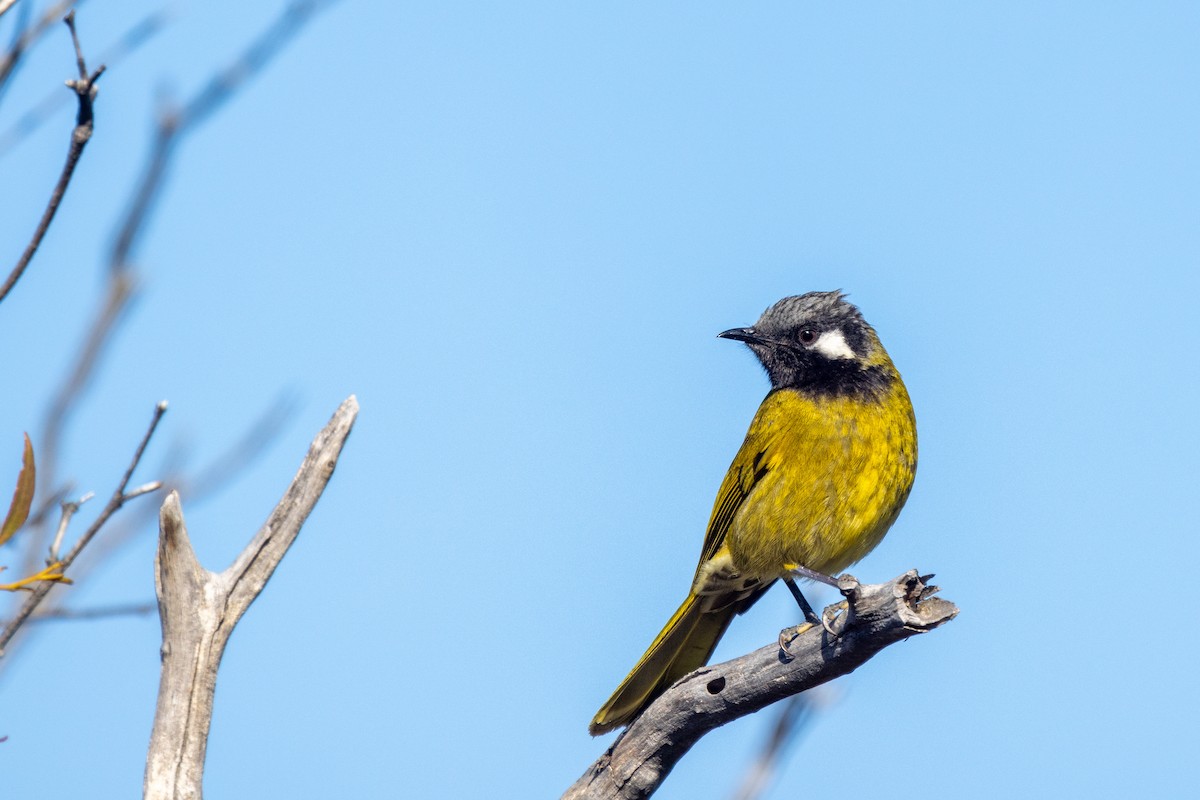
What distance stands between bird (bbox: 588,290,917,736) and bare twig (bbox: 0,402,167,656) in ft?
10.2

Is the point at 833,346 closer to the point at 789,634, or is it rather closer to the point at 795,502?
the point at 795,502

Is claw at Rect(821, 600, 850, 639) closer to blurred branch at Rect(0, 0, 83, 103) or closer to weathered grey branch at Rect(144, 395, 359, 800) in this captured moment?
weathered grey branch at Rect(144, 395, 359, 800)

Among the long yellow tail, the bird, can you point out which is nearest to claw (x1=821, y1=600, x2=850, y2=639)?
the bird

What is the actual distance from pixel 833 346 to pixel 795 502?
1.39 m

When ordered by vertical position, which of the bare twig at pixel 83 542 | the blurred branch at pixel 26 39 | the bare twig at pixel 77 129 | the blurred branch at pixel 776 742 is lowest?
the blurred branch at pixel 776 742

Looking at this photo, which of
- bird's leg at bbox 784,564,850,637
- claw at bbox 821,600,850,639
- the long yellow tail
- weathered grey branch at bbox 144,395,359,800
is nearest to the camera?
weathered grey branch at bbox 144,395,359,800

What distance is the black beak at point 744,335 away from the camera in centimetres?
760

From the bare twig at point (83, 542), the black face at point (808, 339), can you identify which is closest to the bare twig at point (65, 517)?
the bare twig at point (83, 542)

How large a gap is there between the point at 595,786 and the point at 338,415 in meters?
1.88

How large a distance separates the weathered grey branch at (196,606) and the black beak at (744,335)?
3.47m

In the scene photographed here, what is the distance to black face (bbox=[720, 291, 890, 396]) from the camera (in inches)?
285

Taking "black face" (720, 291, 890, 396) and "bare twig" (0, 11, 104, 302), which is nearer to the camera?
"bare twig" (0, 11, 104, 302)

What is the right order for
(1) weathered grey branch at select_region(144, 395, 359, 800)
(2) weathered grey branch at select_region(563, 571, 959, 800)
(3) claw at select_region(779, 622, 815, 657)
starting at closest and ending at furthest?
(1) weathered grey branch at select_region(144, 395, 359, 800), (2) weathered grey branch at select_region(563, 571, 959, 800), (3) claw at select_region(779, 622, 815, 657)

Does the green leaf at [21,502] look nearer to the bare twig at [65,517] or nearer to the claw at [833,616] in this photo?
the bare twig at [65,517]
